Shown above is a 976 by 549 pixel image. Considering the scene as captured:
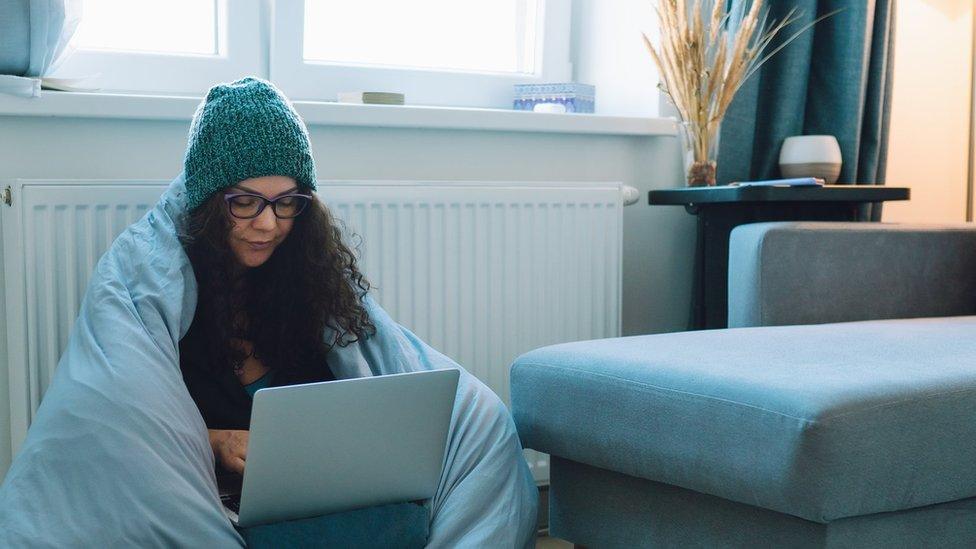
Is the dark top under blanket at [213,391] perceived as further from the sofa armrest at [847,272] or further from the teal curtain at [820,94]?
the teal curtain at [820,94]

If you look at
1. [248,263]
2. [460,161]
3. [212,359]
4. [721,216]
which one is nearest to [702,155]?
[721,216]

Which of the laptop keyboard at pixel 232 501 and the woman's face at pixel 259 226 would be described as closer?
the laptop keyboard at pixel 232 501

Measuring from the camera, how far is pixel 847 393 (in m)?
1.42

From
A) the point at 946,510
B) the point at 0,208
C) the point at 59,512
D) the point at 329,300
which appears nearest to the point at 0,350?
the point at 0,208

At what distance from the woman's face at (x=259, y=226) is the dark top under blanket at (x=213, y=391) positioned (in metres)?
0.15

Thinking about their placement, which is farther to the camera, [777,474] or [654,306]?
[654,306]

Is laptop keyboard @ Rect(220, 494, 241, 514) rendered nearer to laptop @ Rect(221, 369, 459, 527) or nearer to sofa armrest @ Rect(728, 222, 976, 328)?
laptop @ Rect(221, 369, 459, 527)

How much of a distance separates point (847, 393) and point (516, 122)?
1.19 meters

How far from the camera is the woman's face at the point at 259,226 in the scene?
1.66 m

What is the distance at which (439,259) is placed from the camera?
7.44 ft

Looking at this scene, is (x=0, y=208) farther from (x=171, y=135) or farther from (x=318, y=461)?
(x=318, y=461)

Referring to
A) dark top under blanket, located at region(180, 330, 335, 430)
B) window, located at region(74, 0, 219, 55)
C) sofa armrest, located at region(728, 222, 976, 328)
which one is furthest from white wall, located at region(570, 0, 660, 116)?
dark top under blanket, located at region(180, 330, 335, 430)

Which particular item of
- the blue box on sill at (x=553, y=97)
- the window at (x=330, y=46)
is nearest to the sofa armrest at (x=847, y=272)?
the blue box on sill at (x=553, y=97)

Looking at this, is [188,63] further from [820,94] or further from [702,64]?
[820,94]
